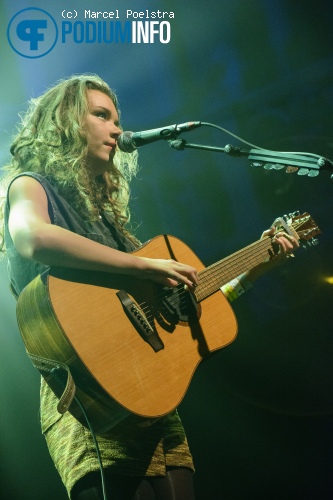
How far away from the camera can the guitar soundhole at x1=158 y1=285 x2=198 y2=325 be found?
1595mm

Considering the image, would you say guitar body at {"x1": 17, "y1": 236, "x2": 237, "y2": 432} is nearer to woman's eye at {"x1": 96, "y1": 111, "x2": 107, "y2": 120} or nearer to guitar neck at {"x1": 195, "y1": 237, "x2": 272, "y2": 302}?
guitar neck at {"x1": 195, "y1": 237, "x2": 272, "y2": 302}

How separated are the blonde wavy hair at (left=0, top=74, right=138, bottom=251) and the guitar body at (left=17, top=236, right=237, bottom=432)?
399 mm

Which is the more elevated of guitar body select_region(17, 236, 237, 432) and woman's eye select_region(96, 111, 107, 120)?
woman's eye select_region(96, 111, 107, 120)

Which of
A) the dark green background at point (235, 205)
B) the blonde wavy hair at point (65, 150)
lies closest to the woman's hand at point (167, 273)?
the blonde wavy hair at point (65, 150)

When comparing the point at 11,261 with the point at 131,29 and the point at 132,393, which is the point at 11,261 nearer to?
the point at 132,393

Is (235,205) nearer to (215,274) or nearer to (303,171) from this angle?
(215,274)

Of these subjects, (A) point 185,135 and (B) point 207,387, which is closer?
(B) point 207,387

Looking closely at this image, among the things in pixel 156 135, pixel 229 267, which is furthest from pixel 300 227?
pixel 156 135

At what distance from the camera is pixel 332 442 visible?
243 cm

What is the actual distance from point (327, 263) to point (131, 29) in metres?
1.68

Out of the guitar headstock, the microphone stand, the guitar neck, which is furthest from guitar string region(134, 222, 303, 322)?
the microphone stand

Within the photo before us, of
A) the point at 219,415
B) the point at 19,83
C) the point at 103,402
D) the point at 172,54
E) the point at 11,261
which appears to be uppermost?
the point at 172,54

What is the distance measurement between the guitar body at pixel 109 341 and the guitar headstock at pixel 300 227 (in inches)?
33.6

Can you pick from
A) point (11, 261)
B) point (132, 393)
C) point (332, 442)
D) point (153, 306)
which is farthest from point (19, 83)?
point (332, 442)
